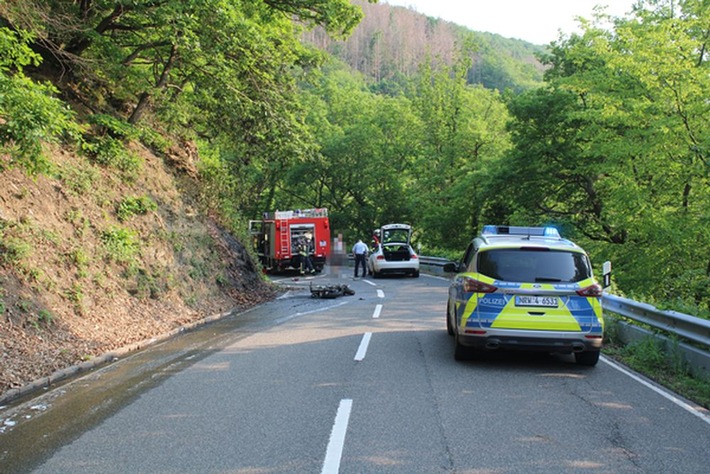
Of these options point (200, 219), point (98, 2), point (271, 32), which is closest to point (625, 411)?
point (98, 2)

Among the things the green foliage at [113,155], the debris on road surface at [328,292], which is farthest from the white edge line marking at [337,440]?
Result: the debris on road surface at [328,292]

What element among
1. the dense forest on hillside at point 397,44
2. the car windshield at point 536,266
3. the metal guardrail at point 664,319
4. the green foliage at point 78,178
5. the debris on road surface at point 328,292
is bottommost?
the debris on road surface at point 328,292

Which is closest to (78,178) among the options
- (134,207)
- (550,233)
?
(134,207)

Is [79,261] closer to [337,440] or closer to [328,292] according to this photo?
[337,440]

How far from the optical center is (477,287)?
25.4 ft

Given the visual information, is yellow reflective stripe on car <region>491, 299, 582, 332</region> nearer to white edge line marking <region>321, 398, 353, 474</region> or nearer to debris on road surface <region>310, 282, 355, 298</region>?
white edge line marking <region>321, 398, 353, 474</region>

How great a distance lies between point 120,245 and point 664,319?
10.5m

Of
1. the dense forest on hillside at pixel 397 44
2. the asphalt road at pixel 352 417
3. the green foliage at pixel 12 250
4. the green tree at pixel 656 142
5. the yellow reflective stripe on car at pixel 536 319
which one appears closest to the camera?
the asphalt road at pixel 352 417

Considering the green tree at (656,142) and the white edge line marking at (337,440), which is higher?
the green tree at (656,142)

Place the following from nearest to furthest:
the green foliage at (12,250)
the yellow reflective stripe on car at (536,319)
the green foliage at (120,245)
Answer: the yellow reflective stripe on car at (536,319) < the green foliage at (12,250) < the green foliage at (120,245)

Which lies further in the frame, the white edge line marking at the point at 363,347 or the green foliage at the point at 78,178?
the green foliage at the point at 78,178

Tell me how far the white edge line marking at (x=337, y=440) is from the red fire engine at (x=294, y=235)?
25.4 metres

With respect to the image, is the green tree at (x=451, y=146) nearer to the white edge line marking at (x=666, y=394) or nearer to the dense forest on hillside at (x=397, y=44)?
the white edge line marking at (x=666, y=394)

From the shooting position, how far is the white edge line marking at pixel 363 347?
847 centimetres
